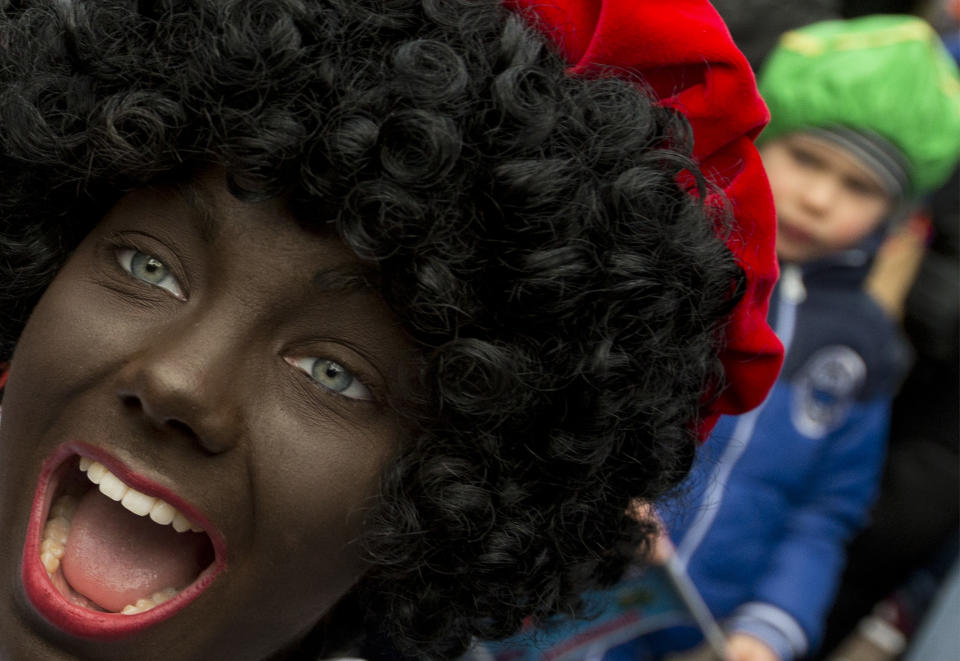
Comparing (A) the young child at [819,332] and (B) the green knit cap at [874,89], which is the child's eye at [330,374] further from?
(B) the green knit cap at [874,89]

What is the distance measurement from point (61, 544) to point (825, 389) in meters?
1.99

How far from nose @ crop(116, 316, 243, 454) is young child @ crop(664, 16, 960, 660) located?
1618mm

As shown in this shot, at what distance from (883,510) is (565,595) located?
1.96 m

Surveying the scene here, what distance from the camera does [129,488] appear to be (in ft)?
4.02

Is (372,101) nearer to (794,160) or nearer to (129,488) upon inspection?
(129,488)

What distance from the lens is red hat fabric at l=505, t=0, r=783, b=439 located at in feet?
4.37

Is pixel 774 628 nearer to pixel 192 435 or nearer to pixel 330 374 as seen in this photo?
pixel 330 374

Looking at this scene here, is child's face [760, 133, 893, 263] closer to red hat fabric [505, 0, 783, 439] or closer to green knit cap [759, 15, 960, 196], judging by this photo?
green knit cap [759, 15, 960, 196]

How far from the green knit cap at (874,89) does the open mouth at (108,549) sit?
2044mm

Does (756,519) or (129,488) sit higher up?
(129,488)

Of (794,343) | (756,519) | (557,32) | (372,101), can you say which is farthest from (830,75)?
(372,101)

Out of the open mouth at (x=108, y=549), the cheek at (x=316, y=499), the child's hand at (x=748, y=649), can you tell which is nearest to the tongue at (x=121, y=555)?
the open mouth at (x=108, y=549)

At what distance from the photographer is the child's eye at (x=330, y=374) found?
1.27m

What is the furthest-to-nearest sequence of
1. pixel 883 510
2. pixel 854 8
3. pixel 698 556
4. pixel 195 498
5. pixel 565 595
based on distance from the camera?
pixel 854 8
pixel 883 510
pixel 698 556
pixel 565 595
pixel 195 498
